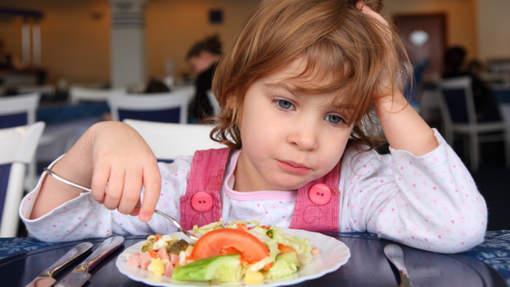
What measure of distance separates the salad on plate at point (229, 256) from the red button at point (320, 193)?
0.27 m

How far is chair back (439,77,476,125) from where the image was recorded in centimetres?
617

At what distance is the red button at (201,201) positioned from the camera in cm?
97

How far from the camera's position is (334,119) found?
83 centimetres

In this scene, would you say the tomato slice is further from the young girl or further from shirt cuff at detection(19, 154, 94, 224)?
shirt cuff at detection(19, 154, 94, 224)

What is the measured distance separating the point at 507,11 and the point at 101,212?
1174 centimetres

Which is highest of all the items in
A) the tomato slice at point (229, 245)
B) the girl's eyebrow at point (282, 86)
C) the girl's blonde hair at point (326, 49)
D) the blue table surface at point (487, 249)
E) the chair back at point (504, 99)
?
the chair back at point (504, 99)

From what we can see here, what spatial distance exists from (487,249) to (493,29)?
11.7 m

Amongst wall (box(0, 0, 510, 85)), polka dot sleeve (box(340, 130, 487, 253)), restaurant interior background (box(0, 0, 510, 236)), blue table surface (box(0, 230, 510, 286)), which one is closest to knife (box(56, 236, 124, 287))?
blue table surface (box(0, 230, 510, 286))

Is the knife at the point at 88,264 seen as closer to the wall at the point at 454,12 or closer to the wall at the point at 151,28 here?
the wall at the point at 151,28

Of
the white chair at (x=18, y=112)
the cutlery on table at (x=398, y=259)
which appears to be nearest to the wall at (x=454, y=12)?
the white chair at (x=18, y=112)

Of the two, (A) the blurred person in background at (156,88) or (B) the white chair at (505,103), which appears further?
(B) the white chair at (505,103)

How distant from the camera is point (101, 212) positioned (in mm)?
953

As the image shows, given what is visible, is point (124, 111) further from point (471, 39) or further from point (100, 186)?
point (471, 39)

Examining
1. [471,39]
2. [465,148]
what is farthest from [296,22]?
[471,39]
